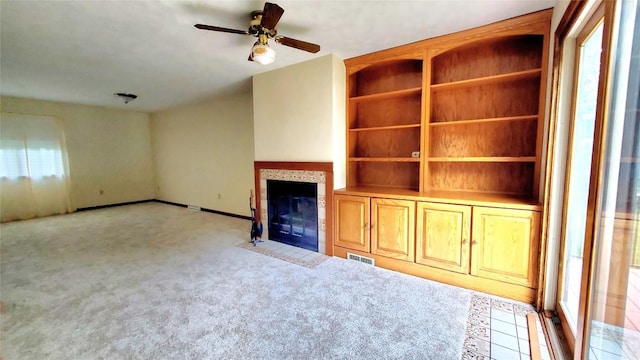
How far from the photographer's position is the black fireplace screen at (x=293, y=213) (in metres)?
3.49

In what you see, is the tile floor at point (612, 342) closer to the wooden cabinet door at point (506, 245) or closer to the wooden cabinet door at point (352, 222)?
the wooden cabinet door at point (506, 245)

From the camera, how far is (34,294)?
8.02ft

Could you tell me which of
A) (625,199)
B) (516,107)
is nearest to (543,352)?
(625,199)

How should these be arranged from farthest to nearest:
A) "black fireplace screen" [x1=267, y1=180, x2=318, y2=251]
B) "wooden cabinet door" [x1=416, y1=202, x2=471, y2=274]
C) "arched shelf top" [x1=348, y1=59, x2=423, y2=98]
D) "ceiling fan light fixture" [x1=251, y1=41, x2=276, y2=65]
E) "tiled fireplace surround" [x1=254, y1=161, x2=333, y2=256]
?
"black fireplace screen" [x1=267, y1=180, x2=318, y2=251] < "tiled fireplace surround" [x1=254, y1=161, x2=333, y2=256] < "arched shelf top" [x1=348, y1=59, x2=423, y2=98] < "wooden cabinet door" [x1=416, y1=202, x2=471, y2=274] < "ceiling fan light fixture" [x1=251, y1=41, x2=276, y2=65]

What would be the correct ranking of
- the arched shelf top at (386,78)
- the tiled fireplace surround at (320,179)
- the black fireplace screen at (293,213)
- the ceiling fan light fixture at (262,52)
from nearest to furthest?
the ceiling fan light fixture at (262,52), the arched shelf top at (386,78), the tiled fireplace surround at (320,179), the black fireplace screen at (293,213)

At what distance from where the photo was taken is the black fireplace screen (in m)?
3.49

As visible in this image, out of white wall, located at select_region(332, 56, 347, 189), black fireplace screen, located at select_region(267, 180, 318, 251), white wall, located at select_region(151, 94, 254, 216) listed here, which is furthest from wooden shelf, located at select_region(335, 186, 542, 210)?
white wall, located at select_region(151, 94, 254, 216)

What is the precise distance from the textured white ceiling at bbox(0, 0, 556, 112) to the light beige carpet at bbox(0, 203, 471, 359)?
2468mm

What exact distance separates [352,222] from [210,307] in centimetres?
172

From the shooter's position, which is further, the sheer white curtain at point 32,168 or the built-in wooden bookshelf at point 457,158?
the sheer white curtain at point 32,168

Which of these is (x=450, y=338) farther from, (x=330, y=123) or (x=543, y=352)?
(x=330, y=123)

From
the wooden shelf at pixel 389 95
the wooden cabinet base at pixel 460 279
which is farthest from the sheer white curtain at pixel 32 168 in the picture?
the wooden cabinet base at pixel 460 279

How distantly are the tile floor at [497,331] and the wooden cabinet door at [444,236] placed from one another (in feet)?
1.17

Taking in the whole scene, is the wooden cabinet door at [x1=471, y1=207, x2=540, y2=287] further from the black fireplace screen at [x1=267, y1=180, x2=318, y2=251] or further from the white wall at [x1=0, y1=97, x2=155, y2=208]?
the white wall at [x1=0, y1=97, x2=155, y2=208]
